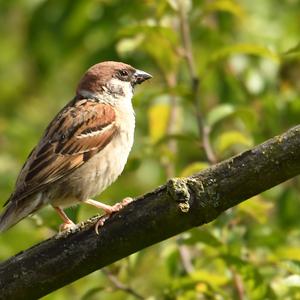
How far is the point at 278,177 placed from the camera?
307 centimetres

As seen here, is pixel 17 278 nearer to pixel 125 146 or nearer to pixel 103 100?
pixel 125 146

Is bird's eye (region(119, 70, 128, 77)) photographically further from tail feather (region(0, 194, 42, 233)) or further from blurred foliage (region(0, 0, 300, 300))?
tail feather (region(0, 194, 42, 233))

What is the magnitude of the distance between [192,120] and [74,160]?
88.3 inches

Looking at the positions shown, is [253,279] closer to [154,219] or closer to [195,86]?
[154,219]

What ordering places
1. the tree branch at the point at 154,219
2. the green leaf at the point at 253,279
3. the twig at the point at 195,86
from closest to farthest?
1. the tree branch at the point at 154,219
2. the green leaf at the point at 253,279
3. the twig at the point at 195,86

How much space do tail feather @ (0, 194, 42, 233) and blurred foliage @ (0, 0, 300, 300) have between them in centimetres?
9

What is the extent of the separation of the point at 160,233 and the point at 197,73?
6.07 feet

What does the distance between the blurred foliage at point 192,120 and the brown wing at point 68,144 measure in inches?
7.3

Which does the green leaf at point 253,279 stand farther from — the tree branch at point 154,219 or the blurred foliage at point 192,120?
the tree branch at point 154,219

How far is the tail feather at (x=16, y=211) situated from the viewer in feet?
14.4

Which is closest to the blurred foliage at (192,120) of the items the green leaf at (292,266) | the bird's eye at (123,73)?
the green leaf at (292,266)

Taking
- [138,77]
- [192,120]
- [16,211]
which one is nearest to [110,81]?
[138,77]

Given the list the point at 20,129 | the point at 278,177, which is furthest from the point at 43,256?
the point at 20,129

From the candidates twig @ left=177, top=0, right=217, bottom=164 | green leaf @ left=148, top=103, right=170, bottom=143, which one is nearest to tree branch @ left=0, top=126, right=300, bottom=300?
twig @ left=177, top=0, right=217, bottom=164
